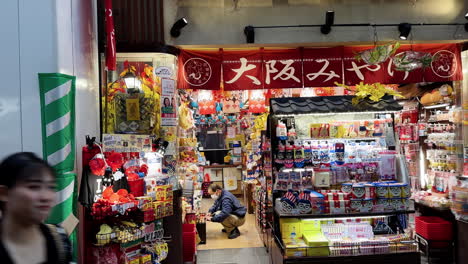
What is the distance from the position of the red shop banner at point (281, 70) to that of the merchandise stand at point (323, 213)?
105cm

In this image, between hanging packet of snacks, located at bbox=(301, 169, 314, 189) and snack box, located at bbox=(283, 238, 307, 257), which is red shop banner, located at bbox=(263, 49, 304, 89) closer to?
hanging packet of snacks, located at bbox=(301, 169, 314, 189)

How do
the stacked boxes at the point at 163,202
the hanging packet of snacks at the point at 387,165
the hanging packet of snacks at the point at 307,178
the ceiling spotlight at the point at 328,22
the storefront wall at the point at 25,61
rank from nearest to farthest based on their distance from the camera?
1. the storefront wall at the point at 25,61
2. the stacked boxes at the point at 163,202
3. the hanging packet of snacks at the point at 307,178
4. the hanging packet of snacks at the point at 387,165
5. the ceiling spotlight at the point at 328,22

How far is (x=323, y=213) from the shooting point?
5.48 meters

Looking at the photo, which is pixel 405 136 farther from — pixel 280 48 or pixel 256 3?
pixel 256 3

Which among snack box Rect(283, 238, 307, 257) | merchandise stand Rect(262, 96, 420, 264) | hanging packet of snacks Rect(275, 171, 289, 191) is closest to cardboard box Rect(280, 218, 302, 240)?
Answer: merchandise stand Rect(262, 96, 420, 264)

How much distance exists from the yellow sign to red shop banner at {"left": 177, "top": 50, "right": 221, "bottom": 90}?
1.36 m

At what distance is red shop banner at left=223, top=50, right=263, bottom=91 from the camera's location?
696 centimetres

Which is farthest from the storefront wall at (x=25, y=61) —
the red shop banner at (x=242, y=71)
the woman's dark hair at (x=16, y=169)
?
the red shop banner at (x=242, y=71)

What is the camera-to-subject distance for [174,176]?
6.20 metres

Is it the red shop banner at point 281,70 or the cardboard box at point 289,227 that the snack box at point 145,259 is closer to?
the cardboard box at point 289,227

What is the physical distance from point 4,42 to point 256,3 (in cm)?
433

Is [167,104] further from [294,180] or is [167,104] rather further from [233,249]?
[233,249]

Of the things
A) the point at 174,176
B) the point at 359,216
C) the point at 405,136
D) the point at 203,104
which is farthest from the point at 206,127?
the point at 359,216

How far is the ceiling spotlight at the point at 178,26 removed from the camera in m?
6.33
